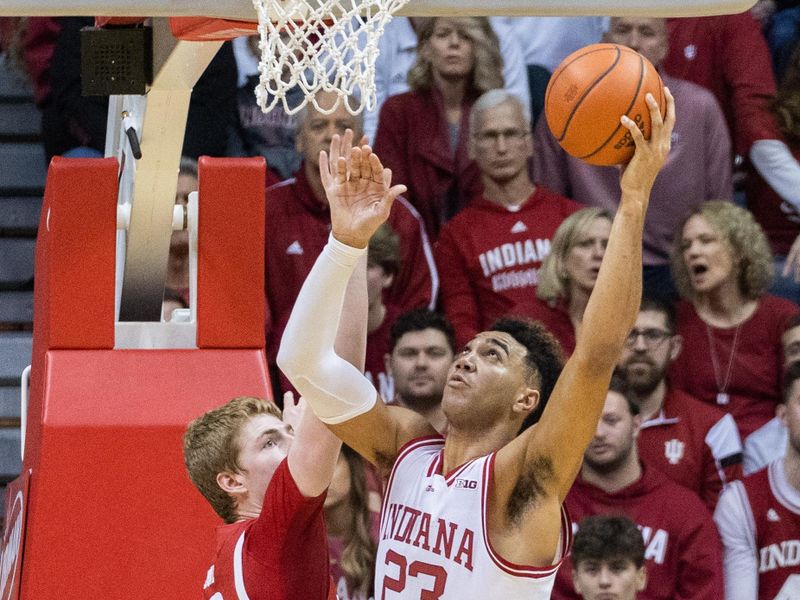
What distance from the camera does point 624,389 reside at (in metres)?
5.95

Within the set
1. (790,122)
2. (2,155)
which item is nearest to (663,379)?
(790,122)

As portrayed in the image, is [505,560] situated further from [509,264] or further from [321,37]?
[509,264]

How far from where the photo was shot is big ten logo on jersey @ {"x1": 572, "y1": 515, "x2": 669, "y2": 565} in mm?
5699

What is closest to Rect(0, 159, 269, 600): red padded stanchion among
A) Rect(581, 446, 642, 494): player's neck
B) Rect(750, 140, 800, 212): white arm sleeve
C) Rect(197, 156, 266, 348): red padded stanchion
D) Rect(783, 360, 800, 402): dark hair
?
Rect(197, 156, 266, 348): red padded stanchion

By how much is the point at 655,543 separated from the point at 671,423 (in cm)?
57

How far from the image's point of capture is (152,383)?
4328mm

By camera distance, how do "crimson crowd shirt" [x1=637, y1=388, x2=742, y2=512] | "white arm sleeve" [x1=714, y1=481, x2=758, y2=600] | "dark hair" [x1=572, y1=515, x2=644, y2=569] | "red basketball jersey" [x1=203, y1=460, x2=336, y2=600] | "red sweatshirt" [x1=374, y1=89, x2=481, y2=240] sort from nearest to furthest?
"red basketball jersey" [x1=203, y1=460, x2=336, y2=600] < "dark hair" [x1=572, y1=515, x2=644, y2=569] < "white arm sleeve" [x1=714, y1=481, x2=758, y2=600] < "crimson crowd shirt" [x1=637, y1=388, x2=742, y2=512] < "red sweatshirt" [x1=374, y1=89, x2=481, y2=240]

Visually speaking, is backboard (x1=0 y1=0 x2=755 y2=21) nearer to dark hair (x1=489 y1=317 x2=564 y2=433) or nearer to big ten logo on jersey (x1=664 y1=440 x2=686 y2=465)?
dark hair (x1=489 y1=317 x2=564 y2=433)

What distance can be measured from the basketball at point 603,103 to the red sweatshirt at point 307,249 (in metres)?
3.14

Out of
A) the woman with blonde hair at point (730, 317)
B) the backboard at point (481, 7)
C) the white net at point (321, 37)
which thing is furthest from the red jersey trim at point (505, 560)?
the woman with blonde hair at point (730, 317)

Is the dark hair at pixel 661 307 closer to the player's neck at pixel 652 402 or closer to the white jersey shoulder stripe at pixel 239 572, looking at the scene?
the player's neck at pixel 652 402

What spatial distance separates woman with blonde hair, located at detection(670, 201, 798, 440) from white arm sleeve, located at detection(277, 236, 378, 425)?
128 inches

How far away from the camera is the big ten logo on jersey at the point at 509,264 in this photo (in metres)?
6.43

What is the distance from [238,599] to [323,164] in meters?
0.98
